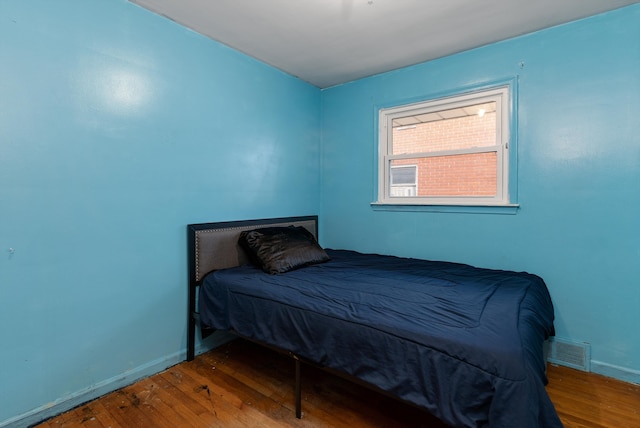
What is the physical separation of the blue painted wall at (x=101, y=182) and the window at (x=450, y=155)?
4.76 ft

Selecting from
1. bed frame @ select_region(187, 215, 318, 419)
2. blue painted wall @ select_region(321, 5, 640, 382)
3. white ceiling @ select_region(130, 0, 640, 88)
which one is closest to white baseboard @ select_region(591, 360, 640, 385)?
blue painted wall @ select_region(321, 5, 640, 382)

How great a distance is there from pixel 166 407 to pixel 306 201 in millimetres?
2142

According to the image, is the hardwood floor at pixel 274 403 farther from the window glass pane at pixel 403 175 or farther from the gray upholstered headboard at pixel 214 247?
the window glass pane at pixel 403 175

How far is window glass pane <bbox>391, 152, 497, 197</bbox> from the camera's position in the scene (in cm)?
272

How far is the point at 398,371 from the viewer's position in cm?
133

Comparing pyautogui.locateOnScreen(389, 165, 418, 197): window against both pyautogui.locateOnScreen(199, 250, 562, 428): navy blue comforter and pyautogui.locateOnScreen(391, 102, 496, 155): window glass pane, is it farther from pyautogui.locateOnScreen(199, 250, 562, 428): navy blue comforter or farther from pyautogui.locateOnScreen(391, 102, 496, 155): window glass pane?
pyautogui.locateOnScreen(199, 250, 562, 428): navy blue comforter

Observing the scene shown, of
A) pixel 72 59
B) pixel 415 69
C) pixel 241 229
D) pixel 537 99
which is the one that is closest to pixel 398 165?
pixel 415 69

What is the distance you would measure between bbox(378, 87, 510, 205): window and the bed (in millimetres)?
652

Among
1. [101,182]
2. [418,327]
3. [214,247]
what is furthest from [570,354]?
[101,182]

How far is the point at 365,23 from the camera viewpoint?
7.01ft

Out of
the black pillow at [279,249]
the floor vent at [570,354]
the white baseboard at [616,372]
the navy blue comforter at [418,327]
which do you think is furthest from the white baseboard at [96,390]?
the white baseboard at [616,372]

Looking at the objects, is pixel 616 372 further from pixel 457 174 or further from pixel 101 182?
pixel 101 182

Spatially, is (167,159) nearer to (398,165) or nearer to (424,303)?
(424,303)

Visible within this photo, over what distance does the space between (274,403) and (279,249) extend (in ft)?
3.42
